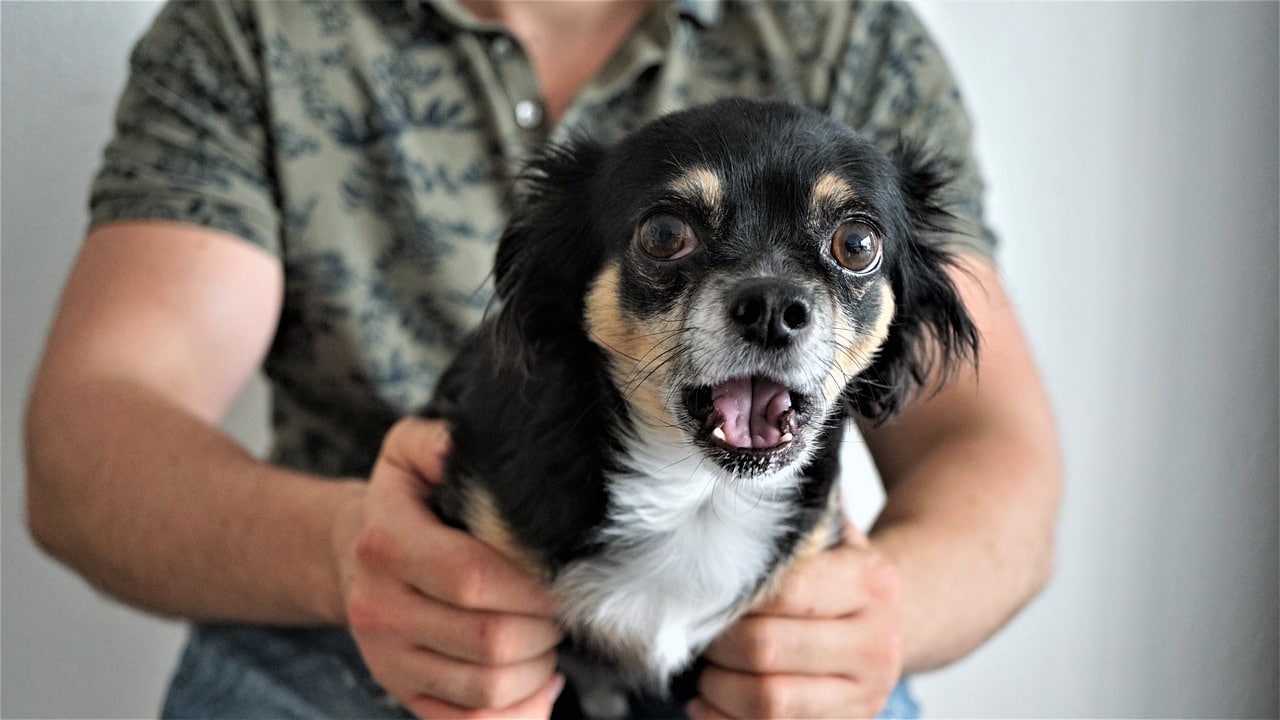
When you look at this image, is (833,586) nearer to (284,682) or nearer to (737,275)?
(737,275)

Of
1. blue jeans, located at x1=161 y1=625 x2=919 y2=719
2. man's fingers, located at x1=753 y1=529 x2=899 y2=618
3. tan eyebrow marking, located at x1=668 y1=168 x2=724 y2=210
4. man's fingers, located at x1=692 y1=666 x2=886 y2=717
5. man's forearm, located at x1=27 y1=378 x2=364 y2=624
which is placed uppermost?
tan eyebrow marking, located at x1=668 y1=168 x2=724 y2=210

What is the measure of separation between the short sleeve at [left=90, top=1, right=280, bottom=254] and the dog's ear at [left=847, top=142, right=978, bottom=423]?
77cm

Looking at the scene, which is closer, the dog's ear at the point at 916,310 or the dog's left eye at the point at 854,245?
the dog's left eye at the point at 854,245

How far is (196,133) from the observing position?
1.20m

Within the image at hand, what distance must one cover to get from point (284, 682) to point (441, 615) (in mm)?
333

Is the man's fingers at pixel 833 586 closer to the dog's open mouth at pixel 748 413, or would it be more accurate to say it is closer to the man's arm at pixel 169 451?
the dog's open mouth at pixel 748 413

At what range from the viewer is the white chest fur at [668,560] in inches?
34.7

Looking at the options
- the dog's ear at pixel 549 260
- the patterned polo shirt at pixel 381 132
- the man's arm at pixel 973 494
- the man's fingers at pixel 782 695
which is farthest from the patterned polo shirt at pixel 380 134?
the dog's ear at pixel 549 260

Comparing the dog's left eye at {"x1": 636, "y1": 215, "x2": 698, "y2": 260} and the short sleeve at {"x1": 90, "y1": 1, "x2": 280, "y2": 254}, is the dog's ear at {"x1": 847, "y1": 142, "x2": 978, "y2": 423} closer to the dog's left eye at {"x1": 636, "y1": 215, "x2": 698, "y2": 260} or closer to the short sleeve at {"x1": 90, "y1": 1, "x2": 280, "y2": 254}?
the dog's left eye at {"x1": 636, "y1": 215, "x2": 698, "y2": 260}

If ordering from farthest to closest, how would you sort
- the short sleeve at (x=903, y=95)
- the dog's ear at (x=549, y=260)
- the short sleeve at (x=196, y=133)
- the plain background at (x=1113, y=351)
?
the plain background at (x=1113, y=351) → the short sleeve at (x=903, y=95) → the short sleeve at (x=196, y=133) → the dog's ear at (x=549, y=260)

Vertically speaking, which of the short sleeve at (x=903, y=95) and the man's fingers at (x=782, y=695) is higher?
the short sleeve at (x=903, y=95)

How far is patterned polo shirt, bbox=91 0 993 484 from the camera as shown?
1213mm

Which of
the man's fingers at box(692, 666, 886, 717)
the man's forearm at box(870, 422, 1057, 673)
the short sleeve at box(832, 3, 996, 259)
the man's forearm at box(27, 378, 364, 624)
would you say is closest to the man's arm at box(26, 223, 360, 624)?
the man's forearm at box(27, 378, 364, 624)

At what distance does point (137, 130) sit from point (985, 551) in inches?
44.8
